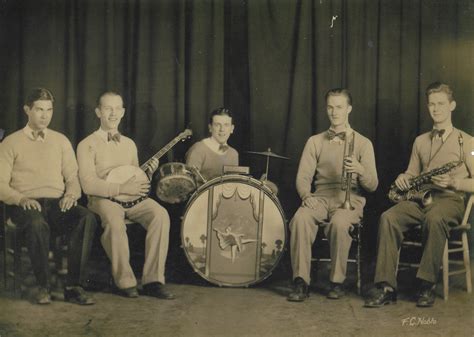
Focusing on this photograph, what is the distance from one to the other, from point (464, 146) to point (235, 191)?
5.72 feet

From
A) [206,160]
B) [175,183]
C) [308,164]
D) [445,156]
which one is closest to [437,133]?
[445,156]

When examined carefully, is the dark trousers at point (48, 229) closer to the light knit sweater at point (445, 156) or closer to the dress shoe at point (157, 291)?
the dress shoe at point (157, 291)

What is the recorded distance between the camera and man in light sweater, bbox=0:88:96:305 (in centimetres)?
418

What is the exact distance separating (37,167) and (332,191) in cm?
227

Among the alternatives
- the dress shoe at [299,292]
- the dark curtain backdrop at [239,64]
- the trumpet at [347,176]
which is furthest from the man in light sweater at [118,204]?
the trumpet at [347,176]

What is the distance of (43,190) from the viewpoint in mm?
4488

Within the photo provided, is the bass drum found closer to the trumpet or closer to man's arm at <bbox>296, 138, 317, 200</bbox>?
man's arm at <bbox>296, 138, 317, 200</bbox>

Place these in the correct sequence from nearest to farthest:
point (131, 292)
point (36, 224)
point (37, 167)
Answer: point (36, 224) → point (131, 292) → point (37, 167)

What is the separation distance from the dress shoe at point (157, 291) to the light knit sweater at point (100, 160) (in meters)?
0.74

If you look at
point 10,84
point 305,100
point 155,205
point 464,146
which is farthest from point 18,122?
point 464,146

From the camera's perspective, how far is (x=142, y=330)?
152 inches

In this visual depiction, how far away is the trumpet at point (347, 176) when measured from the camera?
4.48m

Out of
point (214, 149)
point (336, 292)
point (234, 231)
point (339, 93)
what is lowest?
point (336, 292)

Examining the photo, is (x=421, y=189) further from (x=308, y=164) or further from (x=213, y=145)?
(x=213, y=145)
